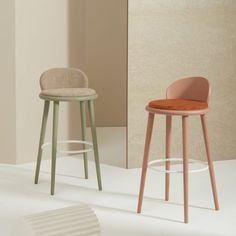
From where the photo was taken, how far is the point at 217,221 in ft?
11.5

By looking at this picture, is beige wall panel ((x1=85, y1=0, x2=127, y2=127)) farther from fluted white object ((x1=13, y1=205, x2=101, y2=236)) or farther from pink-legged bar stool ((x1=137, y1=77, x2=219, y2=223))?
fluted white object ((x1=13, y1=205, x2=101, y2=236))

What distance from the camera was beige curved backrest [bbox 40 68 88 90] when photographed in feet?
13.8

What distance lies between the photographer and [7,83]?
4.70 m

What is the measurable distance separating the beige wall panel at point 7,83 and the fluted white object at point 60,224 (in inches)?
119

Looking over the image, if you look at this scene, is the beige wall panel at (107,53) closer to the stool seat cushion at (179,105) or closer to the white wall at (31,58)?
the white wall at (31,58)

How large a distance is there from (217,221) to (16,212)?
1.19 metres

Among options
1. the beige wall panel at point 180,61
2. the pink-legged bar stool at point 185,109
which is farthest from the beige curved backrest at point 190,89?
the beige wall panel at point 180,61

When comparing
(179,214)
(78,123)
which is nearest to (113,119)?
(78,123)

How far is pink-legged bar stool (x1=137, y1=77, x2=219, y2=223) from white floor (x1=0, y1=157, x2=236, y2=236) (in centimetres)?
11

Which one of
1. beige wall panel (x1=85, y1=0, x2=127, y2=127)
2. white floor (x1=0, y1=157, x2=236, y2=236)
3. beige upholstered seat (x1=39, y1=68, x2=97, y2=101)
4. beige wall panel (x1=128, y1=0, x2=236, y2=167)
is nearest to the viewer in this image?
white floor (x1=0, y1=157, x2=236, y2=236)

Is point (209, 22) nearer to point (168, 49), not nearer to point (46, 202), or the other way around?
point (168, 49)

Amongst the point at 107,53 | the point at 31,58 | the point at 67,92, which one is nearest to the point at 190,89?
the point at 67,92

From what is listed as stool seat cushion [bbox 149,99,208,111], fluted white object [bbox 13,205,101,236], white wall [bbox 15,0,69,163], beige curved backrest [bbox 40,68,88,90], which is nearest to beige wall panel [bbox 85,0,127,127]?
white wall [bbox 15,0,69,163]

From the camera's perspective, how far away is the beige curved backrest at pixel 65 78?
13.8 feet
